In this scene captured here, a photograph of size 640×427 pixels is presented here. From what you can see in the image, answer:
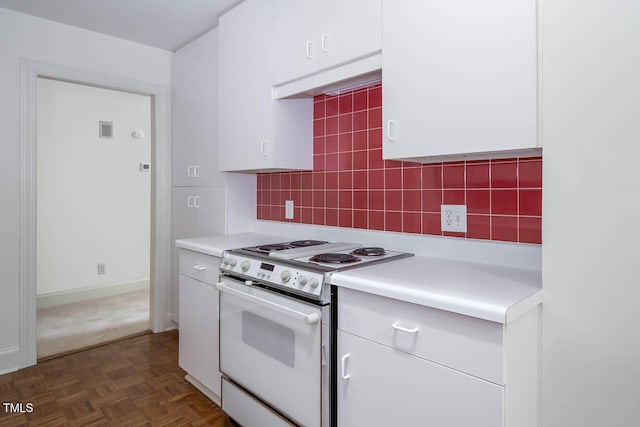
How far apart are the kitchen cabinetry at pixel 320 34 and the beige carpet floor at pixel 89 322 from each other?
2.57m

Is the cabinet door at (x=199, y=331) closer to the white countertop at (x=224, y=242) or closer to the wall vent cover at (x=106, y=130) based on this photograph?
the white countertop at (x=224, y=242)

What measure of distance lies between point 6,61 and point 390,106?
2.59 metres

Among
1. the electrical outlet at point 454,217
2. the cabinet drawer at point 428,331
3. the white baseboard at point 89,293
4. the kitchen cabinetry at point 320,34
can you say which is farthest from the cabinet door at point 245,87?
the white baseboard at point 89,293

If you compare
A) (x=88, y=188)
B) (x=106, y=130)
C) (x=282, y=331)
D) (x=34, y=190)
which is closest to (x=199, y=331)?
(x=282, y=331)

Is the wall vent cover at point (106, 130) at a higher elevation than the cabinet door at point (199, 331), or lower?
higher

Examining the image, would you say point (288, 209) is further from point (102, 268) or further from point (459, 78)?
point (102, 268)

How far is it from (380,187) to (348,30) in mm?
771

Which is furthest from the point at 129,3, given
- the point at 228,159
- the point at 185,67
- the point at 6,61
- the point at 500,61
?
the point at 500,61

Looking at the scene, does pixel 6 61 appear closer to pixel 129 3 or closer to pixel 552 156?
pixel 129 3

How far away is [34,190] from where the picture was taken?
8.72 ft

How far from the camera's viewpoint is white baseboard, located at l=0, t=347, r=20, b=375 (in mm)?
2518

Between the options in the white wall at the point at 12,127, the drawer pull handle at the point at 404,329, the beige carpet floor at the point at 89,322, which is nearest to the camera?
the drawer pull handle at the point at 404,329

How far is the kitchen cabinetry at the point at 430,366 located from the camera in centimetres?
101

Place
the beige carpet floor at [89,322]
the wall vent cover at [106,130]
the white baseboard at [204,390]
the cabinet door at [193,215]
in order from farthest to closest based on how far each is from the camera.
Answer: the wall vent cover at [106,130], the beige carpet floor at [89,322], the cabinet door at [193,215], the white baseboard at [204,390]
